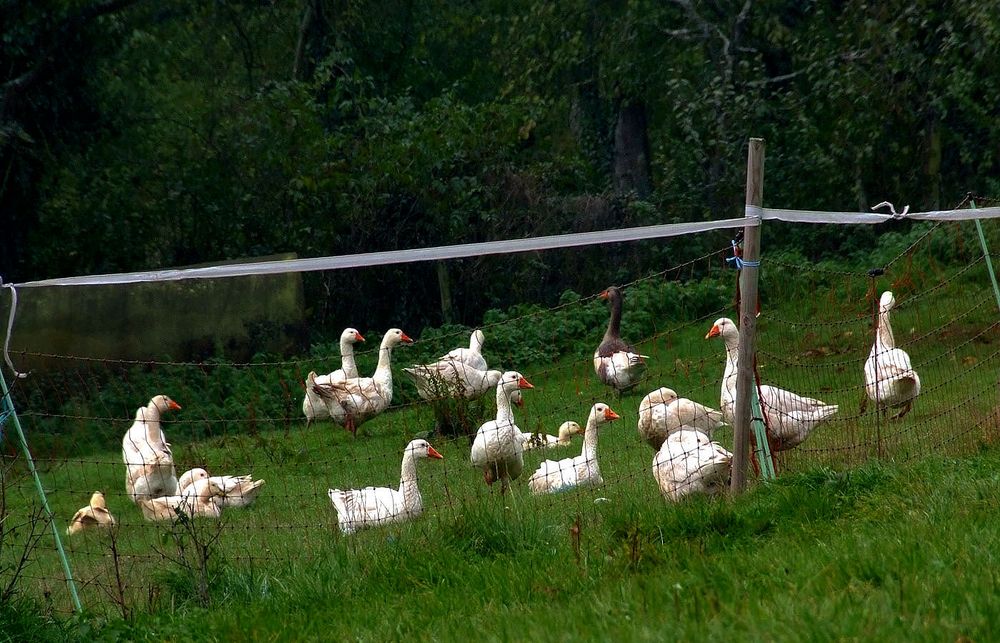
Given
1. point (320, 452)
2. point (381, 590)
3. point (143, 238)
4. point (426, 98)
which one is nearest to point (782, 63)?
point (426, 98)

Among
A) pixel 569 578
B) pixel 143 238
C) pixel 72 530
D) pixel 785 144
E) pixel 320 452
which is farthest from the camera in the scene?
pixel 785 144

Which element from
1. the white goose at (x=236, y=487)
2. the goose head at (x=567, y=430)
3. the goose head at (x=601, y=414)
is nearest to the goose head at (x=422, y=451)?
the goose head at (x=601, y=414)

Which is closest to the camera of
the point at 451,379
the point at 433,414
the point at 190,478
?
the point at 190,478

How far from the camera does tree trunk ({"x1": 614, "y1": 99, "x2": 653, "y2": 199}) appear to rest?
24000mm

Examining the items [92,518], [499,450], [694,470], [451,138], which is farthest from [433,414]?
[451,138]

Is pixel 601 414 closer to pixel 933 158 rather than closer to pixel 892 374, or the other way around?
pixel 892 374

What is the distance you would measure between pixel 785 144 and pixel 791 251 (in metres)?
2.60

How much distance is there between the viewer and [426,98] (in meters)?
27.0

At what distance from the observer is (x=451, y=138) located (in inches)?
781

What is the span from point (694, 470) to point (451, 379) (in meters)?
5.86

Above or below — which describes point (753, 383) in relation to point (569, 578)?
above

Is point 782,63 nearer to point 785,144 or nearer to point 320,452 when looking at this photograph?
point 785,144

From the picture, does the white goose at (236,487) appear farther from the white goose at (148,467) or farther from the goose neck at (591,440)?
the goose neck at (591,440)

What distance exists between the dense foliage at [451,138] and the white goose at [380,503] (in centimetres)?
1018
